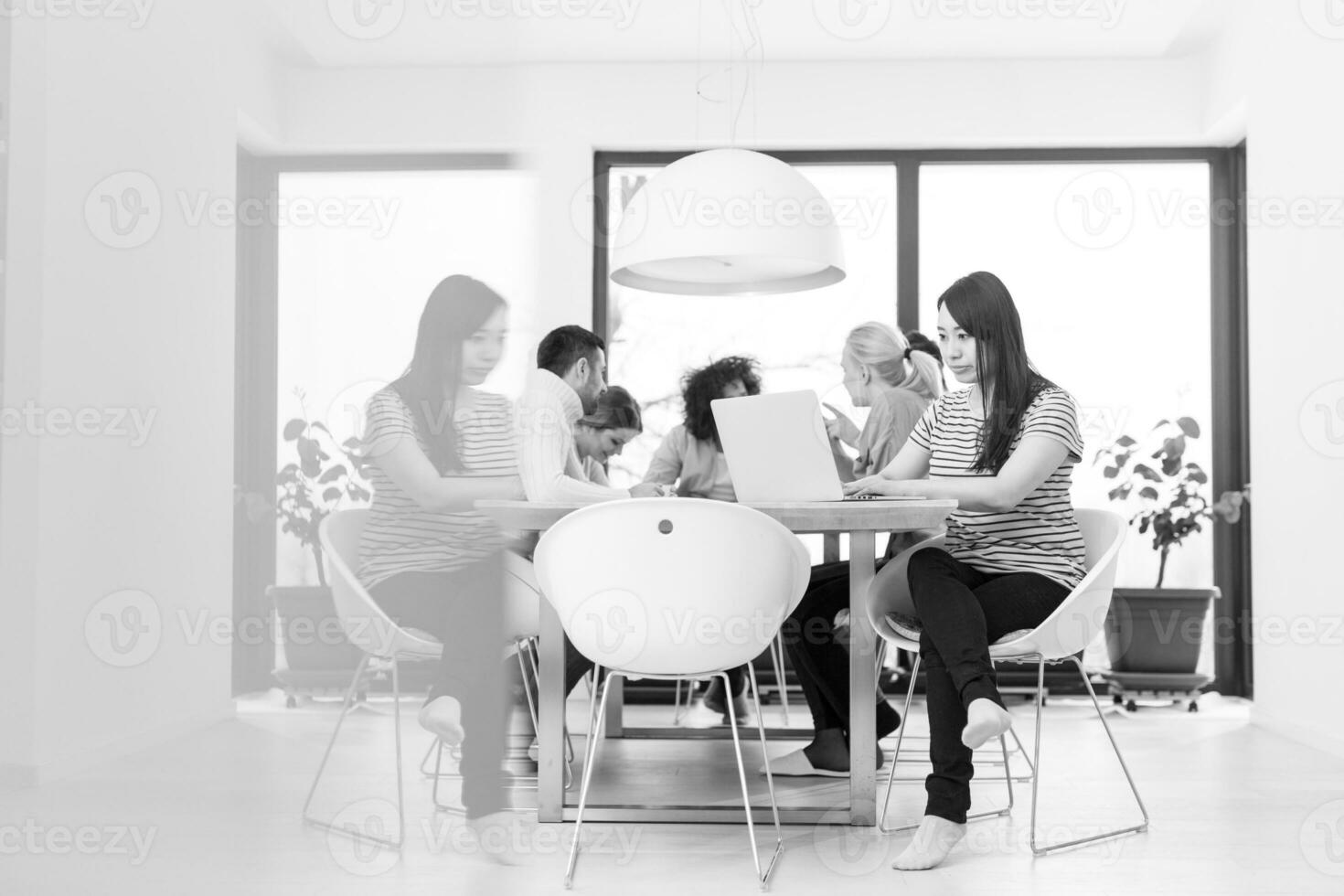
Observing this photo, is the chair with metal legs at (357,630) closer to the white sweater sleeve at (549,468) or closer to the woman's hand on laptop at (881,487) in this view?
the white sweater sleeve at (549,468)

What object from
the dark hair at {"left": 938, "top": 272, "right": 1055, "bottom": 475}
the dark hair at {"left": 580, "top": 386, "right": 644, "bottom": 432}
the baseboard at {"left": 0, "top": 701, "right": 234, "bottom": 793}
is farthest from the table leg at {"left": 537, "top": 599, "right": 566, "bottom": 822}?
the baseboard at {"left": 0, "top": 701, "right": 234, "bottom": 793}

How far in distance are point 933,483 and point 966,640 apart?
1.32ft

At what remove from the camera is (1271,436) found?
150 inches

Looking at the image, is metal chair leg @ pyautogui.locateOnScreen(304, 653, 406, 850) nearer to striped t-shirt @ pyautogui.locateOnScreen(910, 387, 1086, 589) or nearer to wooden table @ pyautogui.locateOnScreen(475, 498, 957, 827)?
wooden table @ pyautogui.locateOnScreen(475, 498, 957, 827)

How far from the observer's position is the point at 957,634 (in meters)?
2.17

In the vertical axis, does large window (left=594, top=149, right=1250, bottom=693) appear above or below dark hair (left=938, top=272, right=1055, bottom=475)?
above

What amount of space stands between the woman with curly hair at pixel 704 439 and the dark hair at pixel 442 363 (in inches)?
106

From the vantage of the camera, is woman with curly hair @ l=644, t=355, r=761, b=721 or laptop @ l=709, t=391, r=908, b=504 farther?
woman with curly hair @ l=644, t=355, r=761, b=721

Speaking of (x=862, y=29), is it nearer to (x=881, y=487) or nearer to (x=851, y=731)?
(x=881, y=487)

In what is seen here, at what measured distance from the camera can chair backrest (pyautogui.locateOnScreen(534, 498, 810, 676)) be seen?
197cm

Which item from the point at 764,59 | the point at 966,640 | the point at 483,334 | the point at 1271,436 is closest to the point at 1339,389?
the point at 1271,436

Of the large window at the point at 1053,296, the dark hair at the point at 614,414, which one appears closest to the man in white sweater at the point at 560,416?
the dark hair at the point at 614,414

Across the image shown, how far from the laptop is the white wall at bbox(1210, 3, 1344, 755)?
1.80m

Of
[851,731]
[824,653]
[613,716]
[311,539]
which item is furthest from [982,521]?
[311,539]
